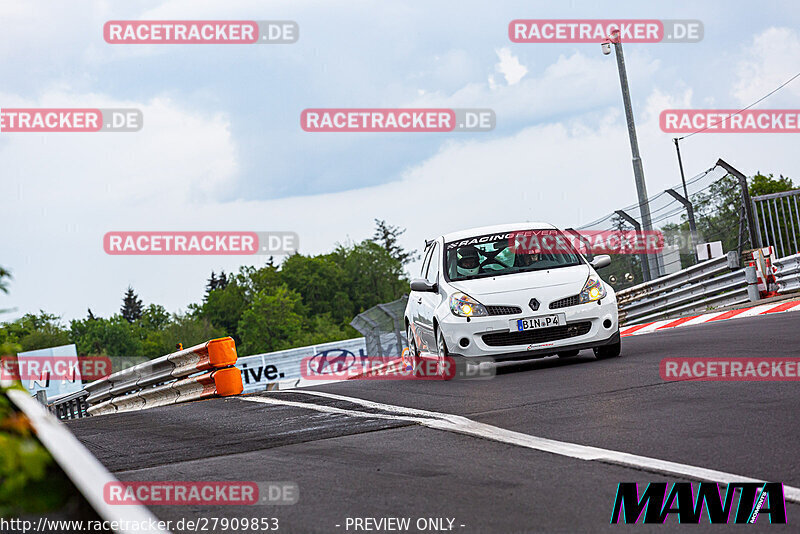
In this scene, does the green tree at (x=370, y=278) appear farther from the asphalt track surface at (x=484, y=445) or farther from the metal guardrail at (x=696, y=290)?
the asphalt track surface at (x=484, y=445)

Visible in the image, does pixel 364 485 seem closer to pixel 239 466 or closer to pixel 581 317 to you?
pixel 239 466

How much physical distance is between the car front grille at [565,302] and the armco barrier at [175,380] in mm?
3846

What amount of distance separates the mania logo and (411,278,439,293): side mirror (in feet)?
23.3

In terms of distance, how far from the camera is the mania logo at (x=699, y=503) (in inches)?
152

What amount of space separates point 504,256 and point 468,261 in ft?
1.39

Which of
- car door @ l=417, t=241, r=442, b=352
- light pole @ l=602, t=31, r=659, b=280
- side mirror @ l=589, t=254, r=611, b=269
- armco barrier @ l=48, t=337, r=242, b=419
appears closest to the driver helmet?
car door @ l=417, t=241, r=442, b=352

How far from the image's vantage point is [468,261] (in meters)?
11.7

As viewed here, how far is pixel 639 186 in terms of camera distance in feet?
84.6

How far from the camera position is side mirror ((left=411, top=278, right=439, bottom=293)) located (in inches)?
452

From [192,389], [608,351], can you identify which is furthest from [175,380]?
[608,351]

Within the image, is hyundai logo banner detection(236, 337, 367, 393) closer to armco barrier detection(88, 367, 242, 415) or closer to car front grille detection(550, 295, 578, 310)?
armco barrier detection(88, 367, 242, 415)

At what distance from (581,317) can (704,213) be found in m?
10.2

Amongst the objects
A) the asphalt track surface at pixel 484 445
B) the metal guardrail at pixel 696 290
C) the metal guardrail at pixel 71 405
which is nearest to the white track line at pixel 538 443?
the asphalt track surface at pixel 484 445

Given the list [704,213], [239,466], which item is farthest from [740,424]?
[704,213]
